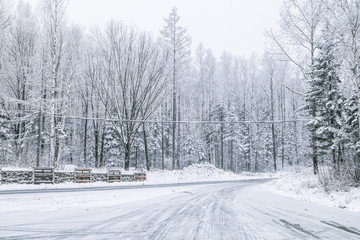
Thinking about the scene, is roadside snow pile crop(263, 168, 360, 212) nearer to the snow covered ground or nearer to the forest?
the snow covered ground

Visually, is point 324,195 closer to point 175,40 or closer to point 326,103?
point 326,103

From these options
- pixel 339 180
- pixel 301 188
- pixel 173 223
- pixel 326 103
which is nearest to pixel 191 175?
pixel 301 188

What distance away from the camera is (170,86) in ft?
96.8

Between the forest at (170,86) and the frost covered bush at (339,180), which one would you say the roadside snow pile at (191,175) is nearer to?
the forest at (170,86)

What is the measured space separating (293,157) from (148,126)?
88.2 feet

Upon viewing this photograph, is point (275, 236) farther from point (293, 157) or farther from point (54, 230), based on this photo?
point (293, 157)

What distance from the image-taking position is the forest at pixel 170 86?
14.2m

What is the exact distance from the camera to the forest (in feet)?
46.7

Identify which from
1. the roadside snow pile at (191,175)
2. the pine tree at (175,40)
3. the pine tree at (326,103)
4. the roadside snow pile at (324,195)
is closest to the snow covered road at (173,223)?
the roadside snow pile at (324,195)

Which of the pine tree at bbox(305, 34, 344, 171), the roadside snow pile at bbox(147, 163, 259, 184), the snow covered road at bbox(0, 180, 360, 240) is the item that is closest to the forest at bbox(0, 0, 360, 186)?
the pine tree at bbox(305, 34, 344, 171)

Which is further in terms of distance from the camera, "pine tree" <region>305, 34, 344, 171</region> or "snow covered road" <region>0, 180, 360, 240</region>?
"pine tree" <region>305, 34, 344, 171</region>

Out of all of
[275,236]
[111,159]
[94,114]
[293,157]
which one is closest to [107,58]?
[94,114]

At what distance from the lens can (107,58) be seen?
2325 cm

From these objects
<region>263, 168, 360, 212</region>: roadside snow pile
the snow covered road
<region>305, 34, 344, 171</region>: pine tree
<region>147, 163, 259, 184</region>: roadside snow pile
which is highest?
<region>305, 34, 344, 171</region>: pine tree
